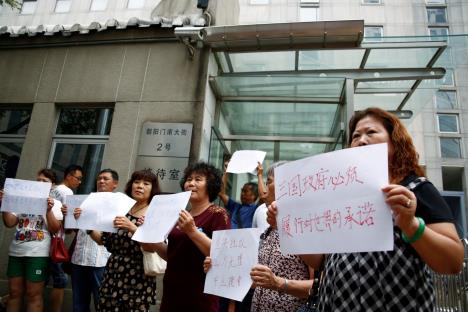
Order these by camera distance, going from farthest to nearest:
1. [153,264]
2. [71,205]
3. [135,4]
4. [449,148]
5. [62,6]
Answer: [62,6], [135,4], [449,148], [71,205], [153,264]

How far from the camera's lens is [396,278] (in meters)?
1.25

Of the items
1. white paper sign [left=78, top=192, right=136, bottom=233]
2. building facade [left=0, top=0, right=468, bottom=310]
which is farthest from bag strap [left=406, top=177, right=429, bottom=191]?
building facade [left=0, top=0, right=468, bottom=310]

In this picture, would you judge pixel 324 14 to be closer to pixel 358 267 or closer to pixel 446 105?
pixel 446 105

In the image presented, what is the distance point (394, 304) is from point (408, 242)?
237 mm

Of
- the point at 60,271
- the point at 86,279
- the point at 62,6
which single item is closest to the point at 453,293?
the point at 86,279

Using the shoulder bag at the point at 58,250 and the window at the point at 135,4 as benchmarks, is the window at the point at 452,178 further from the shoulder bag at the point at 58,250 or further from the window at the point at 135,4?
the shoulder bag at the point at 58,250

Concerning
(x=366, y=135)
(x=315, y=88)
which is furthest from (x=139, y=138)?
(x=366, y=135)

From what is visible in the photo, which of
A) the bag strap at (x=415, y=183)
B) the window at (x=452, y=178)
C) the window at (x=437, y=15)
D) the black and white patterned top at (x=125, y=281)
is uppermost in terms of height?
the window at (x=437, y=15)

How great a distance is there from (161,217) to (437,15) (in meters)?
25.9

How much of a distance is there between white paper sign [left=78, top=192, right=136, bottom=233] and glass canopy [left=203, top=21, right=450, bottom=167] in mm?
3378

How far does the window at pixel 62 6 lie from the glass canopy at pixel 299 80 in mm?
23581

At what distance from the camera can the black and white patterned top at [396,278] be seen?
1.23 meters

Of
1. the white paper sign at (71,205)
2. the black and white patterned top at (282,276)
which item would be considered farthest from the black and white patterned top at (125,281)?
the black and white patterned top at (282,276)

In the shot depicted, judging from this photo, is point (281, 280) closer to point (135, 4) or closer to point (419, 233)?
point (419, 233)
